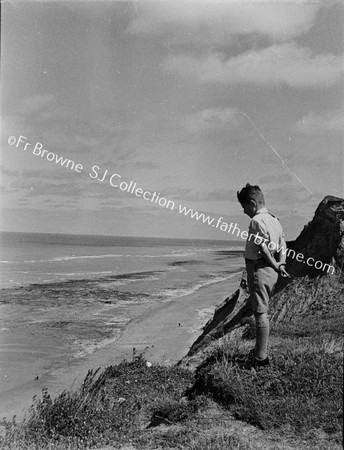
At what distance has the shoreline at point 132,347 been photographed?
11.2 meters

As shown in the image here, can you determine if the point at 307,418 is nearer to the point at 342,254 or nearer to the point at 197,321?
the point at 342,254

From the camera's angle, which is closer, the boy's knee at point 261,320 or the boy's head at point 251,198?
the boy's knee at point 261,320

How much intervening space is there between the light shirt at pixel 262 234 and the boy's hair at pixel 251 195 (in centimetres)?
13

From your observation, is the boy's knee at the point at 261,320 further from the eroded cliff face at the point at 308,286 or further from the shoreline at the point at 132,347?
the shoreline at the point at 132,347

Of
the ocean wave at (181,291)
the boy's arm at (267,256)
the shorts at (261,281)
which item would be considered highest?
the boy's arm at (267,256)

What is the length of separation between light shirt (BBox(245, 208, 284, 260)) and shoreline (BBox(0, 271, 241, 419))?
564cm

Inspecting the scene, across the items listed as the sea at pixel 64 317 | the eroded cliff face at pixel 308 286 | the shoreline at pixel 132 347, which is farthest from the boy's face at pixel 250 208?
the sea at pixel 64 317

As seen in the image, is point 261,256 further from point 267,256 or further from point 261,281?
point 261,281

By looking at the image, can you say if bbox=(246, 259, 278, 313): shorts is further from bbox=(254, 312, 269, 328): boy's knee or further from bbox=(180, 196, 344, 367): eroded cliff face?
bbox=(180, 196, 344, 367): eroded cliff face

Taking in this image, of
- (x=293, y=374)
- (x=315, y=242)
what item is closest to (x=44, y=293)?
(x=315, y=242)

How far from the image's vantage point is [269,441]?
4.95 metres

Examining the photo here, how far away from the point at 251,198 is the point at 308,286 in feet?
15.3

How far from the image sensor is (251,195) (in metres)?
6.24

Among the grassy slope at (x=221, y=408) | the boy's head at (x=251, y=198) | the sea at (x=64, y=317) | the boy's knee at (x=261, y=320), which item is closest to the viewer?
Result: the grassy slope at (x=221, y=408)
